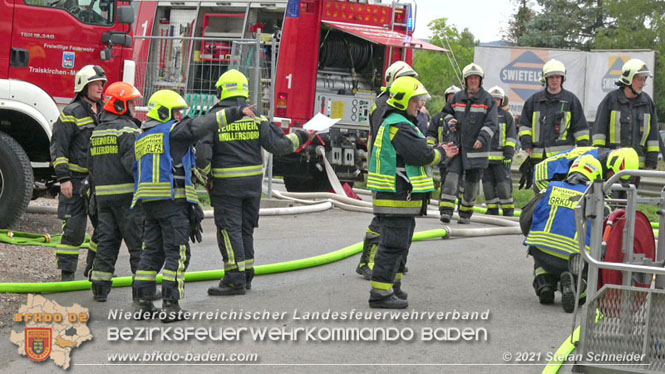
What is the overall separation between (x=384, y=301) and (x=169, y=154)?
197 cm

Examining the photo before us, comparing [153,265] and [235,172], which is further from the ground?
[235,172]

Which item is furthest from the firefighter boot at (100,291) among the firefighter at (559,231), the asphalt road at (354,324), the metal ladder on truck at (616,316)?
the metal ladder on truck at (616,316)

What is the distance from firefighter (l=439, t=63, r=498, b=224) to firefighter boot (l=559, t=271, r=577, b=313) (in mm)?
4664

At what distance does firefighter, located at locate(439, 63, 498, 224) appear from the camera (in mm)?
12102

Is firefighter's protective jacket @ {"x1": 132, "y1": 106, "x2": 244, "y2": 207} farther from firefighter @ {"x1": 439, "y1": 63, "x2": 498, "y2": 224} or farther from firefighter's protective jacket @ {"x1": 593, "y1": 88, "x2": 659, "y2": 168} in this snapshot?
firefighter @ {"x1": 439, "y1": 63, "x2": 498, "y2": 224}

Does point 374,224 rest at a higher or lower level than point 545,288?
higher

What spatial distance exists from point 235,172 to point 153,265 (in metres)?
1.13

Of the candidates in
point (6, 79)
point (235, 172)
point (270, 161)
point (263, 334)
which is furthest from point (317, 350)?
point (270, 161)

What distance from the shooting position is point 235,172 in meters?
8.07

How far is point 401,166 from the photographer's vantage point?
7695 millimetres

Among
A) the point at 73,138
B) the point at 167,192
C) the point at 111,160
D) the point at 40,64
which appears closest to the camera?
the point at 167,192

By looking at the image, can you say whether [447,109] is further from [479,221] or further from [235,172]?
[235,172]

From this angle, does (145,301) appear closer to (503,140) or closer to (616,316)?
(616,316)

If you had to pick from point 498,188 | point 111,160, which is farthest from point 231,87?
point 498,188
